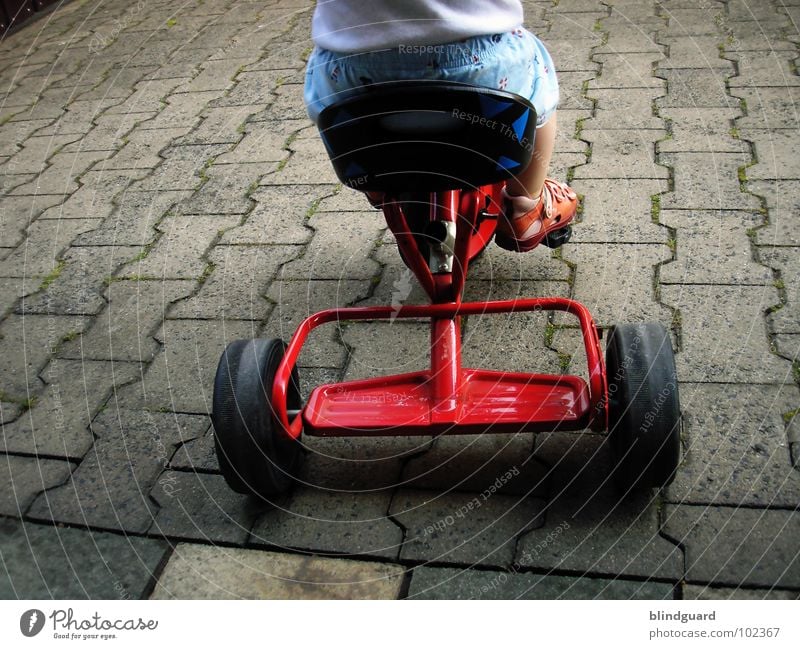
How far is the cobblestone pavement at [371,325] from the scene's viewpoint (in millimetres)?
1612

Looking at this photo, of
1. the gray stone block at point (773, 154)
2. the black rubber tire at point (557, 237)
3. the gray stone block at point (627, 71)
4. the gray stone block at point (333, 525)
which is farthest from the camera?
the gray stone block at point (627, 71)

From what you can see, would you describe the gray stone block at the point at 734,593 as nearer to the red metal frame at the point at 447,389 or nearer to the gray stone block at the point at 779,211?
the red metal frame at the point at 447,389

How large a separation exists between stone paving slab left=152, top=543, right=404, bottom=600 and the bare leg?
1.02m

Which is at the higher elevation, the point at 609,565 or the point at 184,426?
the point at 184,426

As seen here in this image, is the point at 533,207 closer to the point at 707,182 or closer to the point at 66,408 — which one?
the point at 707,182

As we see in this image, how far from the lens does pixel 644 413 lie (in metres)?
1.53

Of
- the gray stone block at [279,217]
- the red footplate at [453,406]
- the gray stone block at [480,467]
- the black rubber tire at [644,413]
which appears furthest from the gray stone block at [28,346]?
the black rubber tire at [644,413]

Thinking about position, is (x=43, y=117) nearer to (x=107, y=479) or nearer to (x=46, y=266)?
(x=46, y=266)

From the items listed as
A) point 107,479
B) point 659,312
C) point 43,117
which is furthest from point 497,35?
point 43,117

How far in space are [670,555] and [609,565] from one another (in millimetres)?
111

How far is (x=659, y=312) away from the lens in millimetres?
2186

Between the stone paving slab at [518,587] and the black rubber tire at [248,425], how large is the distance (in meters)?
0.34

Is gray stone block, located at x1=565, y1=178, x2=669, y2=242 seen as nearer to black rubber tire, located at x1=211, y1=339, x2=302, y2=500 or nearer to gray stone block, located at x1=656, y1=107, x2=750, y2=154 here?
gray stone block, located at x1=656, y1=107, x2=750, y2=154

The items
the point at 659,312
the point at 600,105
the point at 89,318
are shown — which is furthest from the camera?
the point at 600,105
